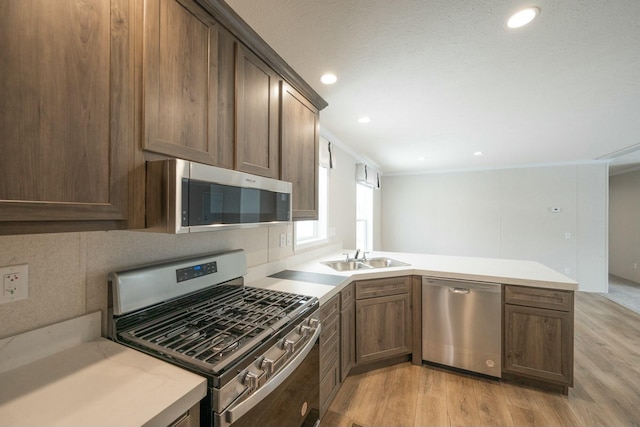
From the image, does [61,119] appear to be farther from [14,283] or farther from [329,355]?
[329,355]

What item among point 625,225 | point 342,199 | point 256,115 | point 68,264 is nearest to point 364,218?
point 342,199

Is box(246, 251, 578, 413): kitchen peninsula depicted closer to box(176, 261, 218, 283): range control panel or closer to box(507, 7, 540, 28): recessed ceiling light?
box(176, 261, 218, 283): range control panel

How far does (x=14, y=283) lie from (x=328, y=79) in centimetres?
197

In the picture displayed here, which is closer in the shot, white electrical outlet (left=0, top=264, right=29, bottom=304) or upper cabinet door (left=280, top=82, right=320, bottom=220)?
white electrical outlet (left=0, top=264, right=29, bottom=304)

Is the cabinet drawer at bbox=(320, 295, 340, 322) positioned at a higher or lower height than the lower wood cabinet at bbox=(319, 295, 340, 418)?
higher

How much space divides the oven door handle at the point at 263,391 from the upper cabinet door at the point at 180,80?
95 cm

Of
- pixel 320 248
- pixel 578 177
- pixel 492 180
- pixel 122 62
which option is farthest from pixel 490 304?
pixel 578 177

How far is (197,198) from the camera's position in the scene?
1011mm

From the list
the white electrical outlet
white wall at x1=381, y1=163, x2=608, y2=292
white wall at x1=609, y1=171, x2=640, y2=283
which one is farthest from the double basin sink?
white wall at x1=609, y1=171, x2=640, y2=283

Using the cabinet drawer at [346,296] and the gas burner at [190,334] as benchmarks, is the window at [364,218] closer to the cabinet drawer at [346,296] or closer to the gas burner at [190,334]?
the cabinet drawer at [346,296]

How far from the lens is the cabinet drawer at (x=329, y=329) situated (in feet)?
5.70

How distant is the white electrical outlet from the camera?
853 mm

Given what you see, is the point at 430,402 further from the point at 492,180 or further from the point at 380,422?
the point at 492,180

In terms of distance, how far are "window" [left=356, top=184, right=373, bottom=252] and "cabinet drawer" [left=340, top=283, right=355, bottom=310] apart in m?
2.53
